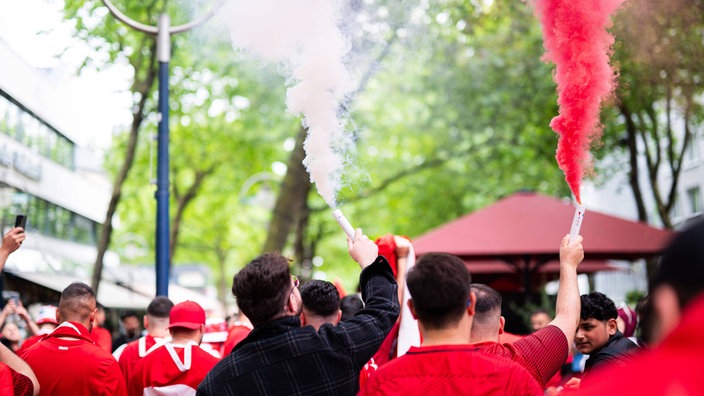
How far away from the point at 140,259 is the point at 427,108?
21902 mm

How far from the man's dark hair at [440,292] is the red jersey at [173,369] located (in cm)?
307

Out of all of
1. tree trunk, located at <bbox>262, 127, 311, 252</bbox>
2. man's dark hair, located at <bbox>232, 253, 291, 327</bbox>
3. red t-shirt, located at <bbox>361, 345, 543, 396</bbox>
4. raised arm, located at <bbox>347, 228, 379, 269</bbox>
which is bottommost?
red t-shirt, located at <bbox>361, 345, 543, 396</bbox>

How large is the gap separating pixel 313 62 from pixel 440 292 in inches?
104

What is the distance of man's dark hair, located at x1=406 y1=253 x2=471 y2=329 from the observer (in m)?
3.27

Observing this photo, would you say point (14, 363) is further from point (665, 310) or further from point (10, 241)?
point (665, 310)

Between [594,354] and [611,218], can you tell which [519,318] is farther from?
[594,354]

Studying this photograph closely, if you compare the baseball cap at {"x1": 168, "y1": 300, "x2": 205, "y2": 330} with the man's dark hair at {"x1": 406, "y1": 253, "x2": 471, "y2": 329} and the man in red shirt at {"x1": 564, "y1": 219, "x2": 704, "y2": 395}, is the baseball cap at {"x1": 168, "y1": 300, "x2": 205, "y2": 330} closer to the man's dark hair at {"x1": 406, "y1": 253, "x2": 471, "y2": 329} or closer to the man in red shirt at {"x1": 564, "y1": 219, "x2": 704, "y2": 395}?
the man's dark hair at {"x1": 406, "y1": 253, "x2": 471, "y2": 329}

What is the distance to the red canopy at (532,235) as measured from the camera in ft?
41.4

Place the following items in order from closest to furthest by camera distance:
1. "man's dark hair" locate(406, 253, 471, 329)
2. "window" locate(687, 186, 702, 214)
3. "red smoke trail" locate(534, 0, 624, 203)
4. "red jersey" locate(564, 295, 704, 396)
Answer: "red jersey" locate(564, 295, 704, 396) < "man's dark hair" locate(406, 253, 471, 329) < "red smoke trail" locate(534, 0, 624, 203) < "window" locate(687, 186, 702, 214)

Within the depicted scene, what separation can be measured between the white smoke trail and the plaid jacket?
1101 mm

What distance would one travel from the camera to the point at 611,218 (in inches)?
518

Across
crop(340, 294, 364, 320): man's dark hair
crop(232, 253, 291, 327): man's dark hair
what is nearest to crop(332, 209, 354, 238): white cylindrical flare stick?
crop(232, 253, 291, 327): man's dark hair

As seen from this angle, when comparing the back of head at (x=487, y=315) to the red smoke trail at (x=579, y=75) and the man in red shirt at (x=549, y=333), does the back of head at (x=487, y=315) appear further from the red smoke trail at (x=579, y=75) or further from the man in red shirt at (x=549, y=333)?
the red smoke trail at (x=579, y=75)

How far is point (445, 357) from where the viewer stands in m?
3.20
